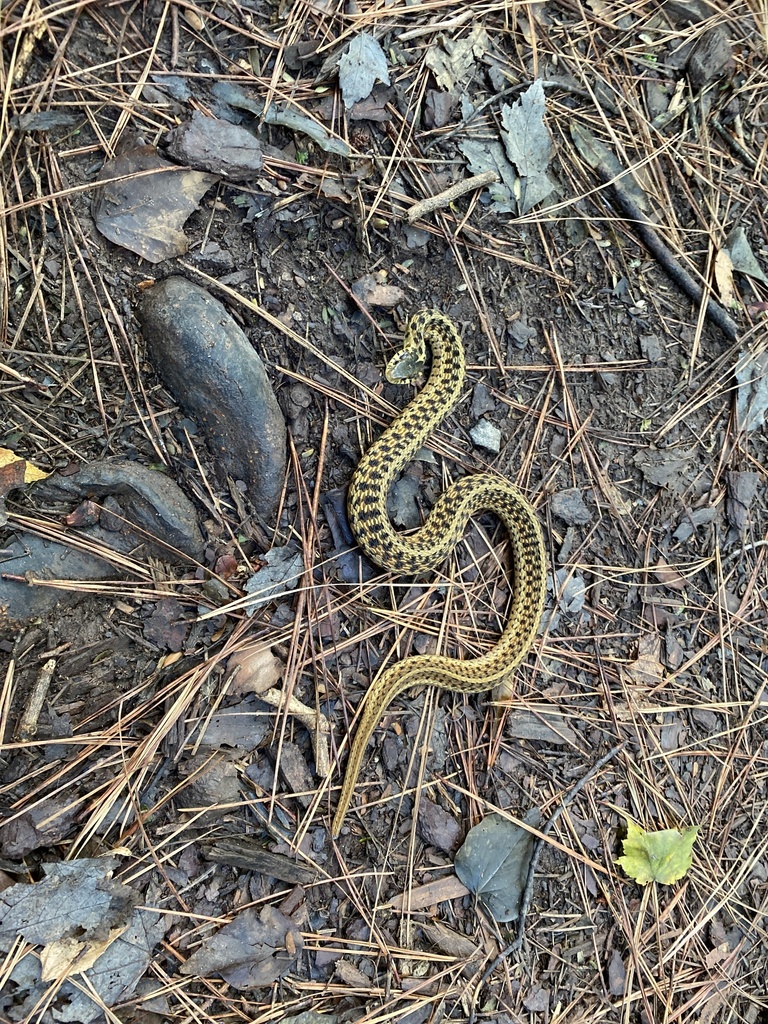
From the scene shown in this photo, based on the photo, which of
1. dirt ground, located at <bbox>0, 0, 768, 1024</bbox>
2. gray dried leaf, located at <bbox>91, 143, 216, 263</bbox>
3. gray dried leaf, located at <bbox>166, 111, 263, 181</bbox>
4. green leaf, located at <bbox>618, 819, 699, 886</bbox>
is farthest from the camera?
green leaf, located at <bbox>618, 819, 699, 886</bbox>

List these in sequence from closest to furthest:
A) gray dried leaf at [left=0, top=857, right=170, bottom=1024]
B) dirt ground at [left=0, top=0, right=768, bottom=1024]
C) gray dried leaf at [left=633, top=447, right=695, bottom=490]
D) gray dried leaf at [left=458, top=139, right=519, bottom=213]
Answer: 1. gray dried leaf at [left=0, top=857, right=170, bottom=1024]
2. dirt ground at [left=0, top=0, right=768, bottom=1024]
3. gray dried leaf at [left=458, top=139, right=519, bottom=213]
4. gray dried leaf at [left=633, top=447, right=695, bottom=490]

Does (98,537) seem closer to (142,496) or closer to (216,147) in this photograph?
(142,496)

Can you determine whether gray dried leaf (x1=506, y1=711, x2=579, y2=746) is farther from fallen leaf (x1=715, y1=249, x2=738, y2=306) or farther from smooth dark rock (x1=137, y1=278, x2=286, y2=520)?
fallen leaf (x1=715, y1=249, x2=738, y2=306)

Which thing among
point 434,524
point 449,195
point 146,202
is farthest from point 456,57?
point 434,524

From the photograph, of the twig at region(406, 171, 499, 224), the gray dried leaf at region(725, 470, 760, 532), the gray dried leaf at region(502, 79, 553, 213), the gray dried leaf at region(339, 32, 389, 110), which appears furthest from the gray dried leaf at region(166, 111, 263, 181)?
the gray dried leaf at region(725, 470, 760, 532)

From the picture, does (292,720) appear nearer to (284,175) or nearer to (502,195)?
(284,175)

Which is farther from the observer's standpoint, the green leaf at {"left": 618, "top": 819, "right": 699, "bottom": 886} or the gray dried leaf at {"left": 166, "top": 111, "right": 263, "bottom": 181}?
the green leaf at {"left": 618, "top": 819, "right": 699, "bottom": 886}

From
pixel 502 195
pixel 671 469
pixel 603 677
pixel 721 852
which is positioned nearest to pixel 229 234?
pixel 502 195
